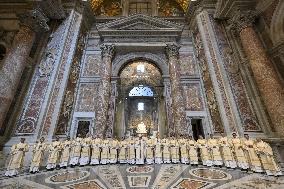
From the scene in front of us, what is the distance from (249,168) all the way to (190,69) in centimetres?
757

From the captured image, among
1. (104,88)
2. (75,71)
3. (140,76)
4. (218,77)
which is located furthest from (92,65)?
(218,77)

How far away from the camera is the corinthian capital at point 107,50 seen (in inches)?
511

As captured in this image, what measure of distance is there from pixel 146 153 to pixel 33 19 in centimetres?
780

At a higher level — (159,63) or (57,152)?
(159,63)

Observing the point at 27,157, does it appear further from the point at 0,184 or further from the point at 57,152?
the point at 0,184

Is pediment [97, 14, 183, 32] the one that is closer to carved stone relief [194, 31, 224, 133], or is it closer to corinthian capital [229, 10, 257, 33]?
carved stone relief [194, 31, 224, 133]

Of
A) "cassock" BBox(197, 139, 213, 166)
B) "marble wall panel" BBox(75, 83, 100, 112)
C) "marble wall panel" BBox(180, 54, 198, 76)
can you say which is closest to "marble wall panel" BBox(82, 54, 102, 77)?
"marble wall panel" BBox(75, 83, 100, 112)

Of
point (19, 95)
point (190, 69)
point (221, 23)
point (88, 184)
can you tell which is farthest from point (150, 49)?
point (88, 184)

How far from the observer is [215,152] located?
23.0 feet

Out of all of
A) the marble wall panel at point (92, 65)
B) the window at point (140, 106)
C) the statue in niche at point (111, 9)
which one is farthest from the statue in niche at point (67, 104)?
the window at point (140, 106)

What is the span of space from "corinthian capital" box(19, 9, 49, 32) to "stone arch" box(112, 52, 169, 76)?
15.4 feet

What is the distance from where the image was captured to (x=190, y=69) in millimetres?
12930

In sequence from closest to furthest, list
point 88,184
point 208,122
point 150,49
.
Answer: point 88,184
point 208,122
point 150,49

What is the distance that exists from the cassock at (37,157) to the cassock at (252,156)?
248 inches
